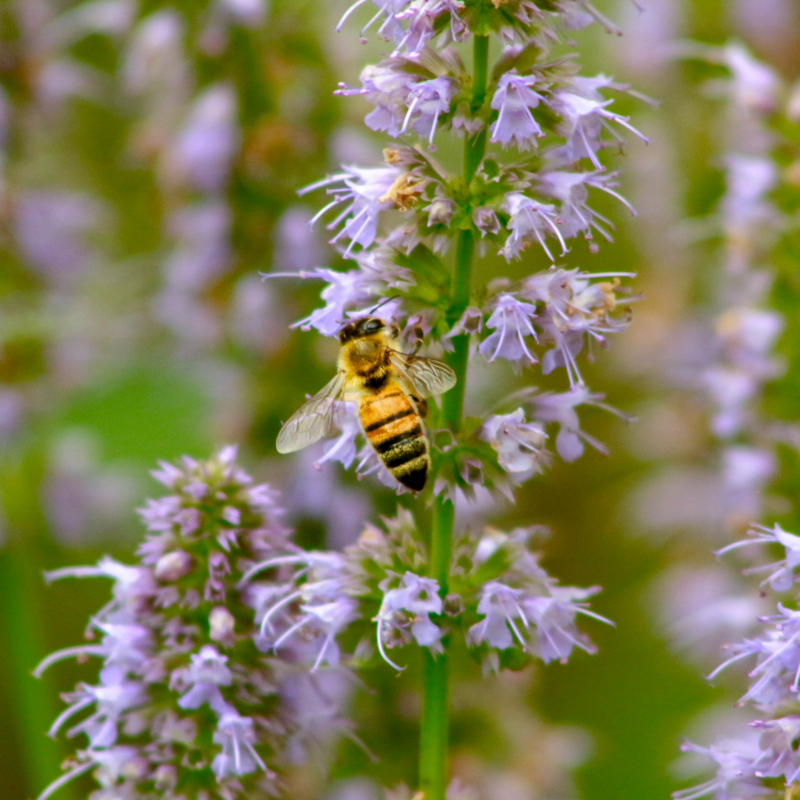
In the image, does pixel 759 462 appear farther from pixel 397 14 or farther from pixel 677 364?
pixel 397 14

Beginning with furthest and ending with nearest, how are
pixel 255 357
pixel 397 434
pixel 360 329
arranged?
pixel 255 357, pixel 360 329, pixel 397 434

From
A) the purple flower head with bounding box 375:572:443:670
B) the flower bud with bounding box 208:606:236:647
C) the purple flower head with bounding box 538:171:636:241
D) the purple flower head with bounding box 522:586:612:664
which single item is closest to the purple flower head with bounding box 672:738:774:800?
the purple flower head with bounding box 522:586:612:664

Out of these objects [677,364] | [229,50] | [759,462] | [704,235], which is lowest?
[759,462]

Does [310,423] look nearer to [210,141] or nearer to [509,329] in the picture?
[509,329]

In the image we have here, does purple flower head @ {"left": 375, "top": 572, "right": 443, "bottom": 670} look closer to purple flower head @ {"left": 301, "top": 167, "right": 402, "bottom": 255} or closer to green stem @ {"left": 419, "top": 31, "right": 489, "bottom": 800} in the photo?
green stem @ {"left": 419, "top": 31, "right": 489, "bottom": 800}

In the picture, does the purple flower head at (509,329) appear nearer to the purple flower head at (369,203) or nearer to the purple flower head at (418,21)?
the purple flower head at (369,203)

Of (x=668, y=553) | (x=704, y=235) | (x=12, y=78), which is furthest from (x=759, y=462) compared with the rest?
(x=12, y=78)

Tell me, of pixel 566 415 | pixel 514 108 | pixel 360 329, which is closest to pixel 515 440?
pixel 566 415
